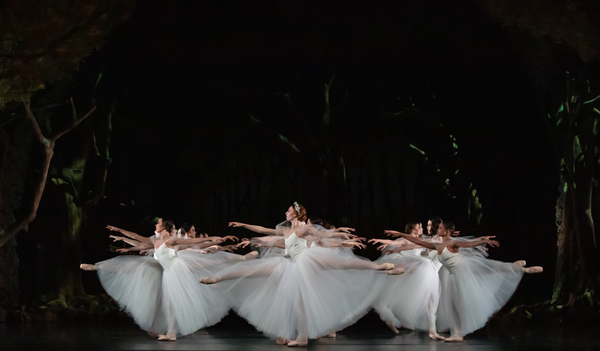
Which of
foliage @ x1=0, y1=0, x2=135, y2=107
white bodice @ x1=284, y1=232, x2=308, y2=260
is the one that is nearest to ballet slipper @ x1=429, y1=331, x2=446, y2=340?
white bodice @ x1=284, y1=232, x2=308, y2=260

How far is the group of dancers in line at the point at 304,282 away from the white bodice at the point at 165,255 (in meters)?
0.01

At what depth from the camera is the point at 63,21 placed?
11617 mm

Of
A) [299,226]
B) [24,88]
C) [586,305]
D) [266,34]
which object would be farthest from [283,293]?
[266,34]

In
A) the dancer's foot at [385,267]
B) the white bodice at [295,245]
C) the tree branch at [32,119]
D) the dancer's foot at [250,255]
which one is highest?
the tree branch at [32,119]

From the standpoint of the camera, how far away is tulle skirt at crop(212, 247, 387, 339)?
8266 millimetres

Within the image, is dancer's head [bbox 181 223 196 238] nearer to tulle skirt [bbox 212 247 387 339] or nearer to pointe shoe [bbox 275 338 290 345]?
tulle skirt [bbox 212 247 387 339]

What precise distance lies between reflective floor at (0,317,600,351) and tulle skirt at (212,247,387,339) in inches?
9.5

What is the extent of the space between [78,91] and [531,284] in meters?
8.61

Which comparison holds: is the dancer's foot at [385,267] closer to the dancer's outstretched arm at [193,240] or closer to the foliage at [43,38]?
the dancer's outstretched arm at [193,240]

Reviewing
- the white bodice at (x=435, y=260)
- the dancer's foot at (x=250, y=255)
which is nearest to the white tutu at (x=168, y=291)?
the dancer's foot at (x=250, y=255)

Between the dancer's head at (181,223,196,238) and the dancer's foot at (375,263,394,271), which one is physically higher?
the dancer's head at (181,223,196,238)

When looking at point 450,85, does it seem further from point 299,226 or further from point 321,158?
point 299,226

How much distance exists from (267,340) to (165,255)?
4.80ft

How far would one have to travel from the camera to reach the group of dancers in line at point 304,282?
27.4 ft
